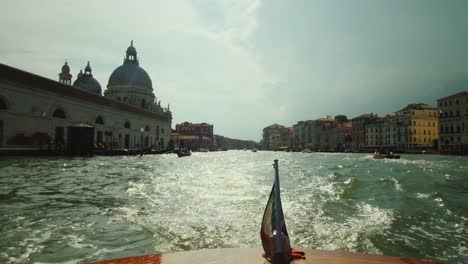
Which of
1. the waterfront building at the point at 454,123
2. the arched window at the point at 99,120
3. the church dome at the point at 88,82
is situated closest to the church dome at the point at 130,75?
the church dome at the point at 88,82

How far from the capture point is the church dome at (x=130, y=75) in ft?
245

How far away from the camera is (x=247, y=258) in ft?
10.7

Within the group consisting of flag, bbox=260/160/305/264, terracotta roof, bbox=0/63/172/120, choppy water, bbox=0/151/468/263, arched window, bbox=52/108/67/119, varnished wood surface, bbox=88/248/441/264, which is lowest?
choppy water, bbox=0/151/468/263

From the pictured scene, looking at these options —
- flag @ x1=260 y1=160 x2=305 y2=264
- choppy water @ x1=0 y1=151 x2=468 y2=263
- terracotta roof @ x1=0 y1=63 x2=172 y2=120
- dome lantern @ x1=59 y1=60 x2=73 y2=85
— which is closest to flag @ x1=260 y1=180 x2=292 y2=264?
flag @ x1=260 y1=160 x2=305 y2=264

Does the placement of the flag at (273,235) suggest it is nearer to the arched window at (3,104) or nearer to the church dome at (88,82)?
the arched window at (3,104)

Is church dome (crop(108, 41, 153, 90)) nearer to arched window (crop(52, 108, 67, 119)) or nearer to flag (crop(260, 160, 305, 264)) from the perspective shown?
arched window (crop(52, 108, 67, 119))

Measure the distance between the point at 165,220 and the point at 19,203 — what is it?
383cm

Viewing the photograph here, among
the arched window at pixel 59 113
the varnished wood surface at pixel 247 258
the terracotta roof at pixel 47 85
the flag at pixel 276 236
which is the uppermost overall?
the terracotta roof at pixel 47 85

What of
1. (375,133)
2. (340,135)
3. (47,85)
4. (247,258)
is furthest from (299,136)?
(247,258)

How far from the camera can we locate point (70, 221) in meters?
6.87

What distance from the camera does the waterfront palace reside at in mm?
34812

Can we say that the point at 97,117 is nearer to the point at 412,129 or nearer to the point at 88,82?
the point at 88,82

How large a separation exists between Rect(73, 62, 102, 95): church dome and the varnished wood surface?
73.5 metres

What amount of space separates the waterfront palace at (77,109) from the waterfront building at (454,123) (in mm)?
54499
